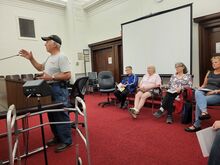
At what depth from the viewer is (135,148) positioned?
2.26m

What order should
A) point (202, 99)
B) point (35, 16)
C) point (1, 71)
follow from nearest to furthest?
point (202, 99) < point (1, 71) < point (35, 16)

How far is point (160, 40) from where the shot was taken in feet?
15.2

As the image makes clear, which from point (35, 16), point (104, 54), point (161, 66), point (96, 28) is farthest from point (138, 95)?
point (35, 16)

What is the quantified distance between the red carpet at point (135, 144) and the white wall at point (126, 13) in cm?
207

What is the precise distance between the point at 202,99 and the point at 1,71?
5.68m

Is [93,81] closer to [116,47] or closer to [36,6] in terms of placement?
[116,47]

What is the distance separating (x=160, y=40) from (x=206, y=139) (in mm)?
3659

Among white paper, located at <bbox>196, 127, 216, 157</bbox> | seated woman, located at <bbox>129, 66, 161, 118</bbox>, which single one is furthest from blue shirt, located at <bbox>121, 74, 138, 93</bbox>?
white paper, located at <bbox>196, 127, 216, 157</bbox>

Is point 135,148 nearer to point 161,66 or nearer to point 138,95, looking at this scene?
point 138,95

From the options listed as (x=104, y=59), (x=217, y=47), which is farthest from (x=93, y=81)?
(x=217, y=47)

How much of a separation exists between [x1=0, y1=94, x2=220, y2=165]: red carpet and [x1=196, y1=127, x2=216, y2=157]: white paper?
61 centimetres

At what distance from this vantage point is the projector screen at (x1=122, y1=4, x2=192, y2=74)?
13.5ft

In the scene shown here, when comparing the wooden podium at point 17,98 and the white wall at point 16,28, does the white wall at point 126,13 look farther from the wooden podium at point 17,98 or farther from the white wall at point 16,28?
the wooden podium at point 17,98

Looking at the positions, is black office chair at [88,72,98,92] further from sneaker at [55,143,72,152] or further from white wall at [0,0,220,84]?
sneaker at [55,143,72,152]
